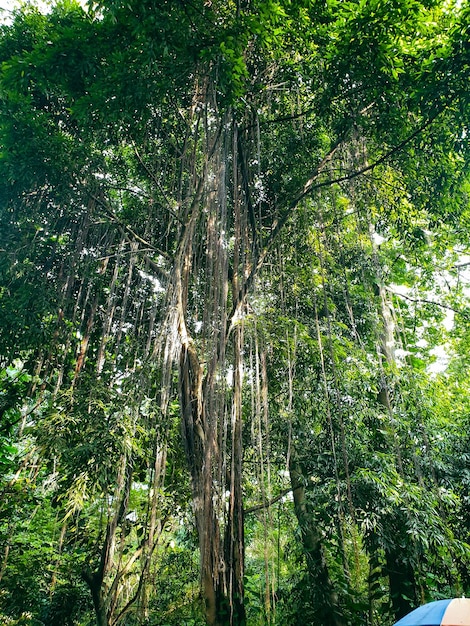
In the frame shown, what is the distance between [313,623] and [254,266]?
268 cm

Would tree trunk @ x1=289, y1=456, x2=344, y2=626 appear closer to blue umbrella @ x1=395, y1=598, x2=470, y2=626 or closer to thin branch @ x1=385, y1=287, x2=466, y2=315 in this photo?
blue umbrella @ x1=395, y1=598, x2=470, y2=626

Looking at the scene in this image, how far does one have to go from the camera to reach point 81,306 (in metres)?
3.87

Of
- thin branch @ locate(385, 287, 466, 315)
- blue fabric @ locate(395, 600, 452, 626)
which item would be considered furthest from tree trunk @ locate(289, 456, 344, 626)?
thin branch @ locate(385, 287, 466, 315)

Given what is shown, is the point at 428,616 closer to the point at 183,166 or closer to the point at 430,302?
the point at 183,166

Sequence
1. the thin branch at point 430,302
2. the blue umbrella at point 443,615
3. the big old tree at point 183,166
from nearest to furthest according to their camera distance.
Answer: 1. the blue umbrella at point 443,615
2. the big old tree at point 183,166
3. the thin branch at point 430,302

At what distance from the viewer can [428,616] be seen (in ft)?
5.14

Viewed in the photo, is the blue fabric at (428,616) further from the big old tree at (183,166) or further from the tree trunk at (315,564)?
the tree trunk at (315,564)

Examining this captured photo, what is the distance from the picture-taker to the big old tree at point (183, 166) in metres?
2.36

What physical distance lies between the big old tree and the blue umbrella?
1081mm

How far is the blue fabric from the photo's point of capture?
60.1 inches

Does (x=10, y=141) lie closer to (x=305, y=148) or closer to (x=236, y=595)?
(x=305, y=148)

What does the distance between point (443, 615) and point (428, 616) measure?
0.25 ft

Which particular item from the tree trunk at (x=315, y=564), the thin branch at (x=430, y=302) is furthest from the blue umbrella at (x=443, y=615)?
the thin branch at (x=430, y=302)

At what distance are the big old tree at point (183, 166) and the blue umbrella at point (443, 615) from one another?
1081 millimetres
